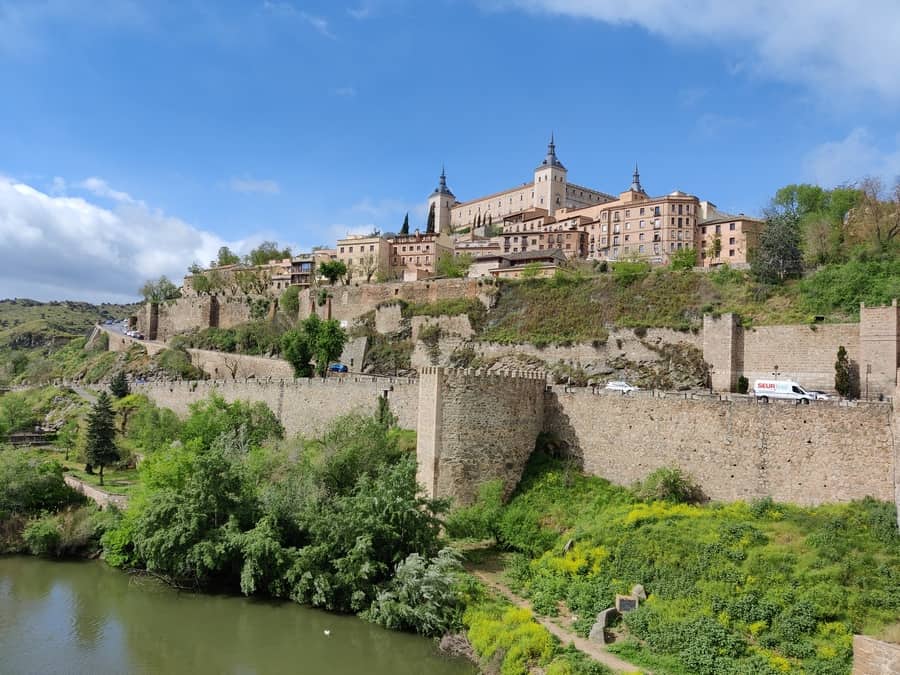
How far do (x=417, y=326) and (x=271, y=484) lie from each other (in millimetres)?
29486

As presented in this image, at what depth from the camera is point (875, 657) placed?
11195 mm

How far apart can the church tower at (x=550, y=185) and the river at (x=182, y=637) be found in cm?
7214

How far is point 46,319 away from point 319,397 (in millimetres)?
117315

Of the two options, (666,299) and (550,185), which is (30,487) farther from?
(550,185)

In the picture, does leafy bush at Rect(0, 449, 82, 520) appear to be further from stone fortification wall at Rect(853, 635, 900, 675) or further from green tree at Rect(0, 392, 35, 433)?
stone fortification wall at Rect(853, 635, 900, 675)

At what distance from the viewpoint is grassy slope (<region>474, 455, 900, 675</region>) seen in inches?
552

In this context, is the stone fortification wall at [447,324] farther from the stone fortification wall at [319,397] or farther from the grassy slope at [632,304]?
the stone fortification wall at [319,397]

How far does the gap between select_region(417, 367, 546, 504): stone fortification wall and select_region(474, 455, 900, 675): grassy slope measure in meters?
2.16

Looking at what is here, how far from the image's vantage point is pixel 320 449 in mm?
25391

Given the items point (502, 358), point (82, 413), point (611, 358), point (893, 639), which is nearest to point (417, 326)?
point (502, 358)

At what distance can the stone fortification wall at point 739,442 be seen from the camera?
18.0 meters

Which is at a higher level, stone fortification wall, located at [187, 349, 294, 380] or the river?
stone fortification wall, located at [187, 349, 294, 380]

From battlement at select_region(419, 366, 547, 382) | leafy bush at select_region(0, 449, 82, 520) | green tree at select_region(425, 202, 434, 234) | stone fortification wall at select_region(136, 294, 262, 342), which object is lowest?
leafy bush at select_region(0, 449, 82, 520)

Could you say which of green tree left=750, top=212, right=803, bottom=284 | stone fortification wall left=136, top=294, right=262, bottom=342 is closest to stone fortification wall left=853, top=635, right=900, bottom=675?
green tree left=750, top=212, right=803, bottom=284
